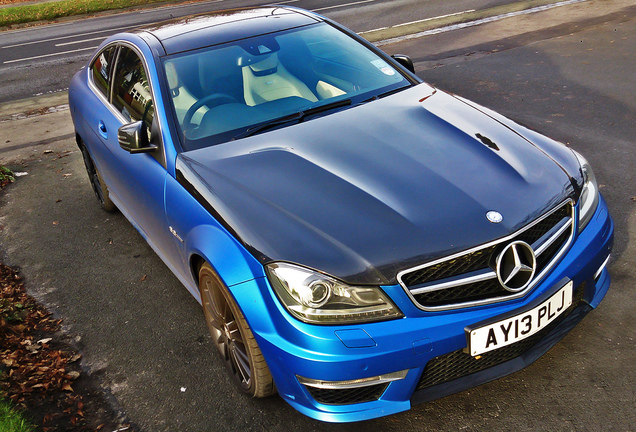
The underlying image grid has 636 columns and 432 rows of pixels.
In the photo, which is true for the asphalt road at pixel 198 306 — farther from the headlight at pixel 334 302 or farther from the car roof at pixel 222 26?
the car roof at pixel 222 26

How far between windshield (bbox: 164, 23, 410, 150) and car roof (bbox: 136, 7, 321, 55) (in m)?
0.09

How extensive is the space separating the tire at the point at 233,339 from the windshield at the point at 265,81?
867mm

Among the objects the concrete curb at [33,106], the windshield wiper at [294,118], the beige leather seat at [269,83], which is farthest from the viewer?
the concrete curb at [33,106]

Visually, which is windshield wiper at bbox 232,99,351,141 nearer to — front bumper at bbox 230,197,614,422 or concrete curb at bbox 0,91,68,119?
front bumper at bbox 230,197,614,422

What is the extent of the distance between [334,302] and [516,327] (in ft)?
2.59

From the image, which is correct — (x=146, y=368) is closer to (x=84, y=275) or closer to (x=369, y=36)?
(x=84, y=275)

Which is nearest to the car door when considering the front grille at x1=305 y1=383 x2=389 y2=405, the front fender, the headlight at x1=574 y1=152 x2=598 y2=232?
the front fender

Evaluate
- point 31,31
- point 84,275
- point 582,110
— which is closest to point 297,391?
point 84,275

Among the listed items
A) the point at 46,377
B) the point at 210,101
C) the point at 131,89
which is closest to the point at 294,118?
the point at 210,101

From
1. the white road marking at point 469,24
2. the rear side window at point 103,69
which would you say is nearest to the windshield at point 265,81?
the rear side window at point 103,69

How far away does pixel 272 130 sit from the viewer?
11.9 ft

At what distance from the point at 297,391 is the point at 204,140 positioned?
5.20 feet

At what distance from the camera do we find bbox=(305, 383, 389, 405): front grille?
102 inches

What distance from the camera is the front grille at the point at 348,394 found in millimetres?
2594
